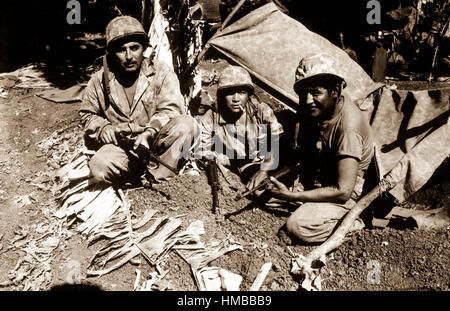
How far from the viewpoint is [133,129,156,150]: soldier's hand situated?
3950mm

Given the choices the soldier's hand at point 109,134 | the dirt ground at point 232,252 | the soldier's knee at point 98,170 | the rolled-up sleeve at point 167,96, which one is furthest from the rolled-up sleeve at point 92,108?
the dirt ground at point 232,252

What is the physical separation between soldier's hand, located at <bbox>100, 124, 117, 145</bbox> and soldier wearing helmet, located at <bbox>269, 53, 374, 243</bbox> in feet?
5.88

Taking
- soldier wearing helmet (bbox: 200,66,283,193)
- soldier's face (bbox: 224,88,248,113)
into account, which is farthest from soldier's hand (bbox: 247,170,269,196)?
soldier's face (bbox: 224,88,248,113)

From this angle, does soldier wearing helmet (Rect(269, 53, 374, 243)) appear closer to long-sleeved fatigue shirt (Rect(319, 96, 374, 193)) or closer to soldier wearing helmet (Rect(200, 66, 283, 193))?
long-sleeved fatigue shirt (Rect(319, 96, 374, 193))

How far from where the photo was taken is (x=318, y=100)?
334cm

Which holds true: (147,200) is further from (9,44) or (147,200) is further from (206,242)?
(9,44)

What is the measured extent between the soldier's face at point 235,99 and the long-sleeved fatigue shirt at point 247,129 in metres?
0.14

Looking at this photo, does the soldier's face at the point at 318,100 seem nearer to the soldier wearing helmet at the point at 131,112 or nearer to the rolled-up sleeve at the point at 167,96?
the soldier wearing helmet at the point at 131,112

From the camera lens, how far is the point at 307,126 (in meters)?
3.92

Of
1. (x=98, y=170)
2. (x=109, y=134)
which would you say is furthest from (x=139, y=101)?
(x=98, y=170)

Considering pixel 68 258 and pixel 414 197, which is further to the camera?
pixel 414 197
